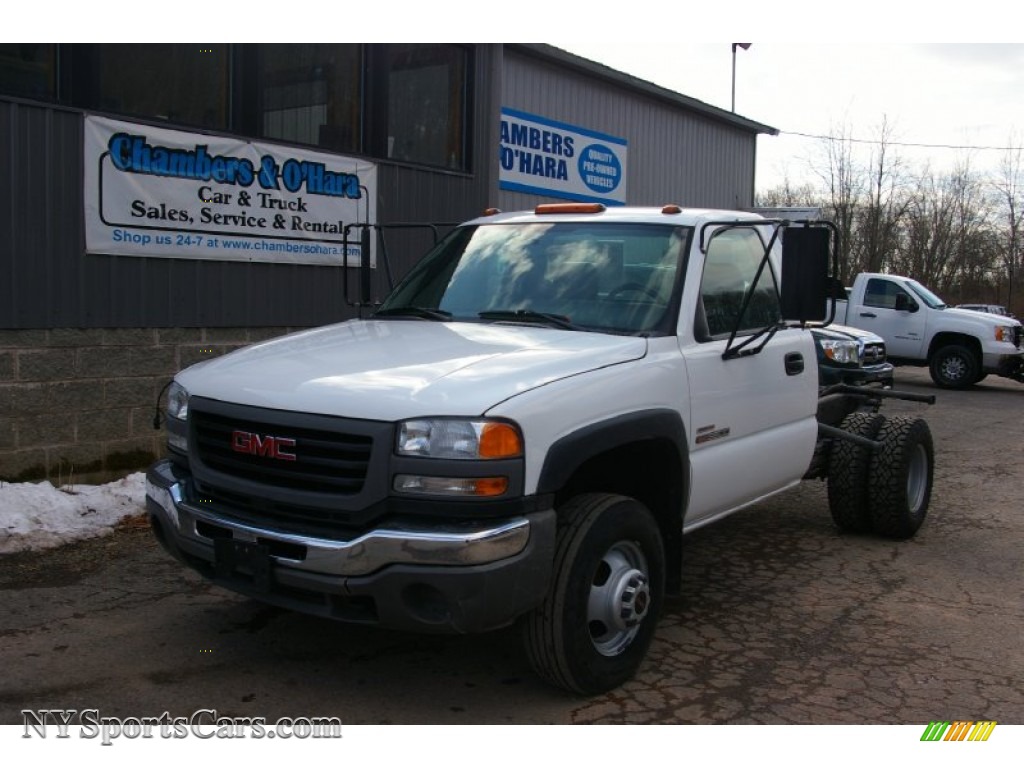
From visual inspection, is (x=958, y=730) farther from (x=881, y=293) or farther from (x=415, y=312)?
(x=881, y=293)

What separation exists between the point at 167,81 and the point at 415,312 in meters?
4.36

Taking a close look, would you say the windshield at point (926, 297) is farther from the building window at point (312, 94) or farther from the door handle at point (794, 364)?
the door handle at point (794, 364)

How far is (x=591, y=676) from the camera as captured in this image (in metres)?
3.71

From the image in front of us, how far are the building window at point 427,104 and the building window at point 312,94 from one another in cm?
46

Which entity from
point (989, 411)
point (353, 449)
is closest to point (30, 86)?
point (353, 449)

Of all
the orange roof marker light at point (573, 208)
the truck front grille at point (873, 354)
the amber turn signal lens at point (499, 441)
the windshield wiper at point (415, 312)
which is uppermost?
the orange roof marker light at point (573, 208)

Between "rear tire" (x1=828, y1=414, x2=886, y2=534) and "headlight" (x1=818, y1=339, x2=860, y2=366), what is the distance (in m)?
1.80

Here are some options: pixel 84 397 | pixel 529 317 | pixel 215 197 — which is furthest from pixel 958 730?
pixel 215 197

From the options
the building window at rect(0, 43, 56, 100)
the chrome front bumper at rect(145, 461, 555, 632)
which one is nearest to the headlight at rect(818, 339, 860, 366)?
the chrome front bumper at rect(145, 461, 555, 632)

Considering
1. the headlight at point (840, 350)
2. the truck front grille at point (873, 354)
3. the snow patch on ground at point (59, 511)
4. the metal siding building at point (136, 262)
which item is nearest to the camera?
the snow patch on ground at point (59, 511)

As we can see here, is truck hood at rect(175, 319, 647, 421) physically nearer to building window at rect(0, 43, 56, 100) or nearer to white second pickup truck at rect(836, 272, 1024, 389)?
building window at rect(0, 43, 56, 100)

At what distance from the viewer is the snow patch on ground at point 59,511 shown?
235 inches

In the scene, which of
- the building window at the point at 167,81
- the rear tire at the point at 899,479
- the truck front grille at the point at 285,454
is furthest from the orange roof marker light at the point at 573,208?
the building window at the point at 167,81

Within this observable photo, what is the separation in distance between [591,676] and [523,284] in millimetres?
1918
